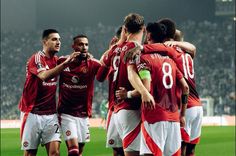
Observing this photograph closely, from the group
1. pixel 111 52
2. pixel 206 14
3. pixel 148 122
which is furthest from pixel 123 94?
pixel 206 14

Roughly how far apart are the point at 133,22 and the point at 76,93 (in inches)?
91.7

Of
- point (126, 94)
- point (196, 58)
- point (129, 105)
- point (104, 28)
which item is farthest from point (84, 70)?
point (104, 28)

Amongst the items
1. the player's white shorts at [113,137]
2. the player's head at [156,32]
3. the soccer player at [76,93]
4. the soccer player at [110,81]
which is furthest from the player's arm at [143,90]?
the soccer player at [76,93]

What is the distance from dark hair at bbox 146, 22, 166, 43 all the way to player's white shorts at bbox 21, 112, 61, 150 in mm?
2725

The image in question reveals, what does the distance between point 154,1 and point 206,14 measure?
4711 millimetres

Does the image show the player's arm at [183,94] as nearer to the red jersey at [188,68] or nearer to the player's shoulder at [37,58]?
the red jersey at [188,68]

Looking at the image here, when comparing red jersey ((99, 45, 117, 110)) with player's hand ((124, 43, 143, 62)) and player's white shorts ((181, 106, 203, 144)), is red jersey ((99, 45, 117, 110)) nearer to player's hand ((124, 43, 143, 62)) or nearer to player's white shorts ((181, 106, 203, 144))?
player's hand ((124, 43, 143, 62))

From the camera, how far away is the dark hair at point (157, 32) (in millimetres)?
6082

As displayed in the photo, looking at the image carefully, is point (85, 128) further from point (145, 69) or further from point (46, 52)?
point (145, 69)

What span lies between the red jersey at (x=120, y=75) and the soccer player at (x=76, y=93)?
1163 millimetres

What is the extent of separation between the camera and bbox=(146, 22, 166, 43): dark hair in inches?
239

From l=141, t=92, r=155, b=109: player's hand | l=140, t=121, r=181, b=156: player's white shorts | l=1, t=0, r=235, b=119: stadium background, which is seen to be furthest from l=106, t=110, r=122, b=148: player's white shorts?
l=1, t=0, r=235, b=119: stadium background

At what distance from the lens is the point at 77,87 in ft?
28.1

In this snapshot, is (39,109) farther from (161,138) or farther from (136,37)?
(161,138)
